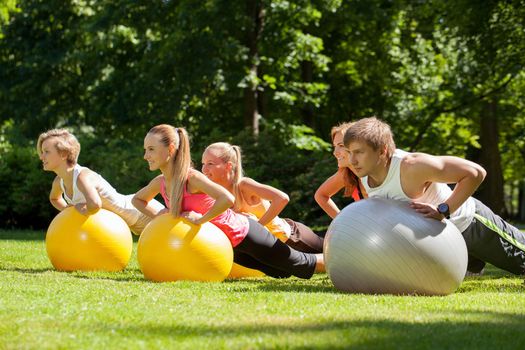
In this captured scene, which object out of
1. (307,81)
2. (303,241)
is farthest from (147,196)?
(307,81)

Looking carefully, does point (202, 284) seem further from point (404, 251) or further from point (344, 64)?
point (344, 64)

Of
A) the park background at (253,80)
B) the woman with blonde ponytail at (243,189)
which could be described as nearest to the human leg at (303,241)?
the woman with blonde ponytail at (243,189)

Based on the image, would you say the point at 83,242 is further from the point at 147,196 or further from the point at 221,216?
the point at 221,216

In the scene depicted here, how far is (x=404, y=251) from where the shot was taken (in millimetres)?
6660

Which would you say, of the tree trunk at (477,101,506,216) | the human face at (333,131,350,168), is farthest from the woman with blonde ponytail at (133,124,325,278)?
the tree trunk at (477,101,506,216)

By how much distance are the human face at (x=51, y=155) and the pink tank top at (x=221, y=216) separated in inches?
63.0

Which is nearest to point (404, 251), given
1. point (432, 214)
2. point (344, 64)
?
point (432, 214)

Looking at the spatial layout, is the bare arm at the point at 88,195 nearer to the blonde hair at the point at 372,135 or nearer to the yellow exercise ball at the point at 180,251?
the yellow exercise ball at the point at 180,251

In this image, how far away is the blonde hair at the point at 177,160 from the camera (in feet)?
27.1

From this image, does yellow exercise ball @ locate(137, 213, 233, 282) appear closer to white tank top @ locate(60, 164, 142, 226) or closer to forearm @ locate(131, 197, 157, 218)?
forearm @ locate(131, 197, 157, 218)

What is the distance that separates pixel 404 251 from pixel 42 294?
122 inches

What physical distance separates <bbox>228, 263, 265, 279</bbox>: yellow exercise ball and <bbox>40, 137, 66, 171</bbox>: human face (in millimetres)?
2516

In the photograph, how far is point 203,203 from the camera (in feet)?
27.7

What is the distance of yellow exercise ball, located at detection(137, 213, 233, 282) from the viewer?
7953 millimetres
